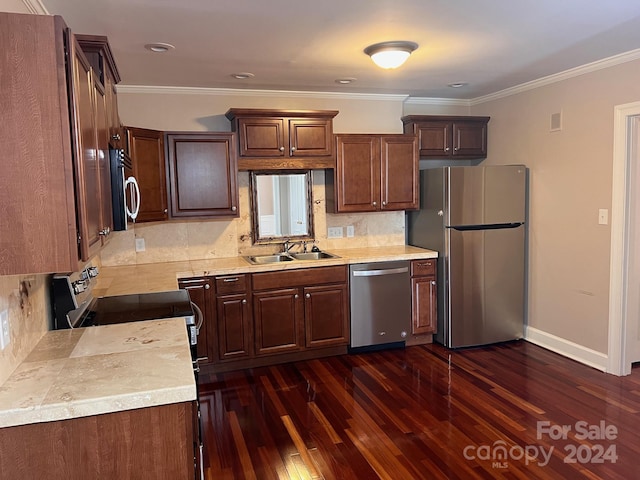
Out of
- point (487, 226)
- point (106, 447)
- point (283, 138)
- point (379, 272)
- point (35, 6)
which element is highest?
point (35, 6)

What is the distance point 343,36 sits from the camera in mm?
2834

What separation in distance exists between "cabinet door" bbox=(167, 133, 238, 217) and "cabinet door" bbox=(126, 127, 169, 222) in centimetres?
7

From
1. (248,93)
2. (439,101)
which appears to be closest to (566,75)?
(439,101)

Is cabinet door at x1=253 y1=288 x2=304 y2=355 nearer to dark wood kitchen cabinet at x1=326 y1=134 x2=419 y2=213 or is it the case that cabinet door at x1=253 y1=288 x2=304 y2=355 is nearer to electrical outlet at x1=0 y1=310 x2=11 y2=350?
dark wood kitchen cabinet at x1=326 y1=134 x2=419 y2=213

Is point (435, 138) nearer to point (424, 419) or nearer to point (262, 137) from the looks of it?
point (262, 137)

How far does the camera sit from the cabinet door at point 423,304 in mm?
4379

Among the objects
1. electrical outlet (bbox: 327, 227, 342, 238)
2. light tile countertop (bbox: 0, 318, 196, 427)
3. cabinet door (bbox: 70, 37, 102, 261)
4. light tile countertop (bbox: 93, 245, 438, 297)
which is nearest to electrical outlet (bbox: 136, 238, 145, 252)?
light tile countertop (bbox: 93, 245, 438, 297)

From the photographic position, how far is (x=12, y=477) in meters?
1.42

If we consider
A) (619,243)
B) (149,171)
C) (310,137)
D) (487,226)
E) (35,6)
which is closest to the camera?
(35,6)

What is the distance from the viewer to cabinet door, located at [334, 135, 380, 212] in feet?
14.2

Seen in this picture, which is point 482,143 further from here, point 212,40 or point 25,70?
point 25,70

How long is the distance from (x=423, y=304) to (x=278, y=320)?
1.36 meters

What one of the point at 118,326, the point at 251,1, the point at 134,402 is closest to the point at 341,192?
the point at 251,1

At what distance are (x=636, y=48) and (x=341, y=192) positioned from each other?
2.42 m
